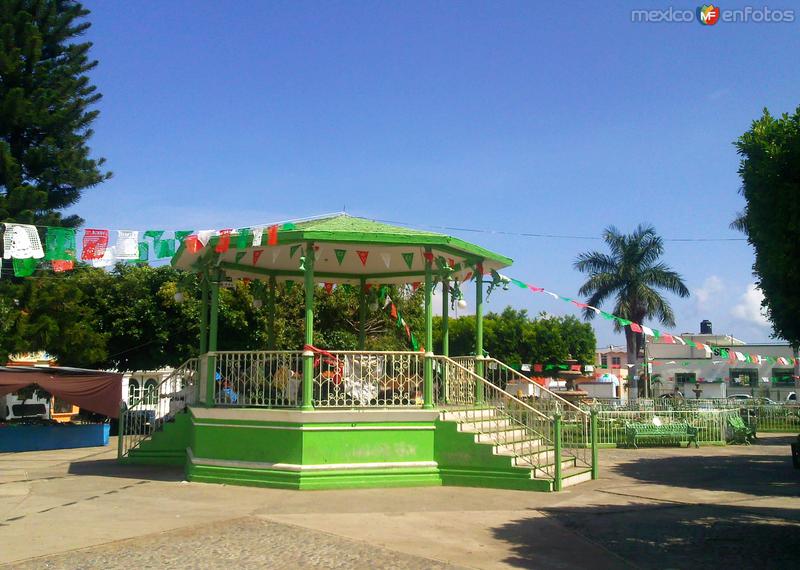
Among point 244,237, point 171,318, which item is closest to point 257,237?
point 244,237

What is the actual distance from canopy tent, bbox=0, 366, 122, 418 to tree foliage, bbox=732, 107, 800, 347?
1704cm

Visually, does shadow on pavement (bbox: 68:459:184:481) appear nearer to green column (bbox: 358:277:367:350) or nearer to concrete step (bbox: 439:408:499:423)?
green column (bbox: 358:277:367:350)

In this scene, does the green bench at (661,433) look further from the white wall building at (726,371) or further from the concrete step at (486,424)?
the white wall building at (726,371)

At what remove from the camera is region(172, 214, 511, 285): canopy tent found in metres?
11.5

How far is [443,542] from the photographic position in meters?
7.86

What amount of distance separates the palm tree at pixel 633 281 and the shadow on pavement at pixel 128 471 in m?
28.2

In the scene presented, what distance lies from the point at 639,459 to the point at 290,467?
351 inches

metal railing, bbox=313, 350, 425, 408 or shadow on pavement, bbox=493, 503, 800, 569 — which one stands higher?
metal railing, bbox=313, 350, 425, 408

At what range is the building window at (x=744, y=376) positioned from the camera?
49094 millimetres

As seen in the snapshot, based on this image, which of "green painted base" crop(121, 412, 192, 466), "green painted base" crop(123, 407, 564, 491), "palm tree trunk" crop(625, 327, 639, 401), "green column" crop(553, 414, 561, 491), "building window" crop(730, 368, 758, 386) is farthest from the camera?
"building window" crop(730, 368, 758, 386)

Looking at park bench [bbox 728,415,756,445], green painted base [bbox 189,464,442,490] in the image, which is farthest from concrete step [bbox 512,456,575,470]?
park bench [bbox 728,415,756,445]

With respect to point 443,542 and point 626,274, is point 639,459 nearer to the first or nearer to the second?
point 443,542

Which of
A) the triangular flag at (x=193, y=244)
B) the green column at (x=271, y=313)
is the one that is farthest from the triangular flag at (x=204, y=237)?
the green column at (x=271, y=313)

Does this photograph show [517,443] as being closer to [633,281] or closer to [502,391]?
[502,391]
